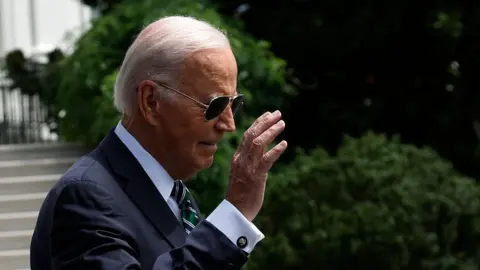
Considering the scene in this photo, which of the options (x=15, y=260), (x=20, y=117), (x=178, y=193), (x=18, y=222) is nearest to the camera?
(x=178, y=193)

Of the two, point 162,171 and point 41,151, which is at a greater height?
point 162,171

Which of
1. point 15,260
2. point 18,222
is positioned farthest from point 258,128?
point 18,222

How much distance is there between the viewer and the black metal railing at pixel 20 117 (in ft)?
38.7

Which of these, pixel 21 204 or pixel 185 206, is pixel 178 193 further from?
pixel 21 204

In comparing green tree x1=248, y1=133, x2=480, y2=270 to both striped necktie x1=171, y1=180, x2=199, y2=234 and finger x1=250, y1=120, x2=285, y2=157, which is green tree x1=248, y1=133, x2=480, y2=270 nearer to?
striped necktie x1=171, y1=180, x2=199, y2=234

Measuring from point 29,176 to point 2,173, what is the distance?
1.02ft

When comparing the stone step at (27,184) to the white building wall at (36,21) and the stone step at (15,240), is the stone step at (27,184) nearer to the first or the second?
the stone step at (15,240)

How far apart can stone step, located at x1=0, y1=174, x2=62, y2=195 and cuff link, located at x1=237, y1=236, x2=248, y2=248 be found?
6.59 m

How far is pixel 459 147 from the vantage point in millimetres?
9820

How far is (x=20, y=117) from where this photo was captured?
40.1 ft

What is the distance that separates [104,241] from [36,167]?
7246mm

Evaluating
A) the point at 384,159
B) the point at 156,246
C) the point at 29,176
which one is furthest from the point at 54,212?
the point at 29,176

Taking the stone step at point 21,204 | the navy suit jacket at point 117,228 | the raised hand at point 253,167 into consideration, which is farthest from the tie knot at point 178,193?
the stone step at point 21,204

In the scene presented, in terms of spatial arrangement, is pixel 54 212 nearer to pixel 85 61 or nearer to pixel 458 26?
pixel 85 61
